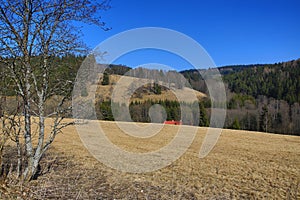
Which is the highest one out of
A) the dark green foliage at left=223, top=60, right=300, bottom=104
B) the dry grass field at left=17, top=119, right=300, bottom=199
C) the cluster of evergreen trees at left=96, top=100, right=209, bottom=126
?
the dark green foliage at left=223, top=60, right=300, bottom=104

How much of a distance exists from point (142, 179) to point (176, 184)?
1.40 m

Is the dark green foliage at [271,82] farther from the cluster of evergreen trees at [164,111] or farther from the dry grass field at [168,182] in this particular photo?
the dry grass field at [168,182]

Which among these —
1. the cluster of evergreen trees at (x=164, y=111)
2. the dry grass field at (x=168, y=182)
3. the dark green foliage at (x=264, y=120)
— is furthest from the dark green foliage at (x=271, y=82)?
the dry grass field at (x=168, y=182)

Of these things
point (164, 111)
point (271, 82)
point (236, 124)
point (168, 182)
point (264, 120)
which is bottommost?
point (168, 182)

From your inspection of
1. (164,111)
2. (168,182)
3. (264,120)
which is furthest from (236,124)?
(168,182)

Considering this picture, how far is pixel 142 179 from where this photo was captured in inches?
416

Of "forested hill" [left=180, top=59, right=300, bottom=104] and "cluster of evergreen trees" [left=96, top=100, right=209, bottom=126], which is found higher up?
"forested hill" [left=180, top=59, right=300, bottom=104]

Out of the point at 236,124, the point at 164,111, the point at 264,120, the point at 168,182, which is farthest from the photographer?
the point at 236,124

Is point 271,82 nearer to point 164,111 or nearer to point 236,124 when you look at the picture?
point 236,124

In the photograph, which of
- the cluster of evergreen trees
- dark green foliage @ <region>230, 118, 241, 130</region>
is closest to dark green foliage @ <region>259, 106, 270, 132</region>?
dark green foliage @ <region>230, 118, 241, 130</region>

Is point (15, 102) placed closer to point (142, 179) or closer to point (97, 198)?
point (97, 198)

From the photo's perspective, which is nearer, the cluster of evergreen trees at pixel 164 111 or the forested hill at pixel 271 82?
the cluster of evergreen trees at pixel 164 111

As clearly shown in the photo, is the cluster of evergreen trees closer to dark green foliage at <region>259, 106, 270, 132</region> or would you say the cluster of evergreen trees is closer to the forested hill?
dark green foliage at <region>259, 106, 270, 132</region>

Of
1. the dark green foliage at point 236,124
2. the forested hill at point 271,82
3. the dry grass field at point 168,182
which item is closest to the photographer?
the dry grass field at point 168,182
